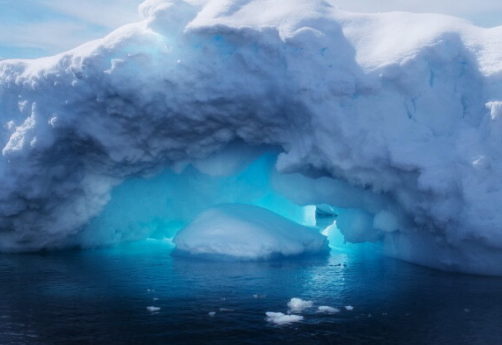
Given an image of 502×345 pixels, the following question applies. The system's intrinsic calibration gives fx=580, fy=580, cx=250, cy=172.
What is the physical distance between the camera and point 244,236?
11.9 m

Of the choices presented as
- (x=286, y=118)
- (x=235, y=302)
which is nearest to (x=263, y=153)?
(x=286, y=118)

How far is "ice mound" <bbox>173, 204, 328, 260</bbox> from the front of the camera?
1182 cm

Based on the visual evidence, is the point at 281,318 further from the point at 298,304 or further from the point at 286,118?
the point at 286,118

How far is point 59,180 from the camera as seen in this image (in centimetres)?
1245

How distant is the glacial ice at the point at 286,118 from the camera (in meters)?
10.1

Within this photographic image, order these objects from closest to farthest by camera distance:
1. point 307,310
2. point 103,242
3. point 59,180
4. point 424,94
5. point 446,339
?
1. point 446,339
2. point 307,310
3. point 424,94
4. point 59,180
5. point 103,242

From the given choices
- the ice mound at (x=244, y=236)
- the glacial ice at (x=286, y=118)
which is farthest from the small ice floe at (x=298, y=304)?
the ice mound at (x=244, y=236)

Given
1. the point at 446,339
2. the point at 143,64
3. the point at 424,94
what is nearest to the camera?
the point at 446,339

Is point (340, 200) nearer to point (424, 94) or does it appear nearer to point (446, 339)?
point (424, 94)

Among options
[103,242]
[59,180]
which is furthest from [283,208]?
[59,180]

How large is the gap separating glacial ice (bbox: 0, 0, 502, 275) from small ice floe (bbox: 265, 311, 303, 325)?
401 cm

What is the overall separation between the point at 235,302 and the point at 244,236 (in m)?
3.98

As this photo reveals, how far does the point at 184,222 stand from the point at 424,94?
295 inches

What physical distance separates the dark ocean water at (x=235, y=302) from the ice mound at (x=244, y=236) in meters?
0.45
